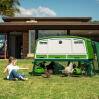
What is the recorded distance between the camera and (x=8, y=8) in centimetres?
2841

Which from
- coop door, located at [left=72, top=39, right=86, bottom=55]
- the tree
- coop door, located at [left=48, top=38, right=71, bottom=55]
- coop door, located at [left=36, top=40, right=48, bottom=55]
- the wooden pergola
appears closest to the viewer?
coop door, located at [left=72, top=39, right=86, bottom=55]

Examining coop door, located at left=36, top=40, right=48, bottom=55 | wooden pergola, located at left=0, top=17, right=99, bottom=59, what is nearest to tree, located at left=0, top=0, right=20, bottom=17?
wooden pergola, located at left=0, top=17, right=99, bottom=59

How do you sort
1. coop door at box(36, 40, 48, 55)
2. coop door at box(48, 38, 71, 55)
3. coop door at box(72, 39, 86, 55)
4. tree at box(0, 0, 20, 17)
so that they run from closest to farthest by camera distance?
coop door at box(72, 39, 86, 55)
coop door at box(48, 38, 71, 55)
coop door at box(36, 40, 48, 55)
tree at box(0, 0, 20, 17)

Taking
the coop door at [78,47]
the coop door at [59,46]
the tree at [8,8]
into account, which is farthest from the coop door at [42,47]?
the tree at [8,8]

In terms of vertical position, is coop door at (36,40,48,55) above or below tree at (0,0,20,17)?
below

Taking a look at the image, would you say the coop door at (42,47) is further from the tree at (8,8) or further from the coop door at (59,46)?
the tree at (8,8)

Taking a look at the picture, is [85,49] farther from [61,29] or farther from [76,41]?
[61,29]

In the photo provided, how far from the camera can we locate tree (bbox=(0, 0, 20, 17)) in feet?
91.0

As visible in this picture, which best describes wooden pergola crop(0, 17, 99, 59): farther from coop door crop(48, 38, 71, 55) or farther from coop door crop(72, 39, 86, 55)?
coop door crop(72, 39, 86, 55)

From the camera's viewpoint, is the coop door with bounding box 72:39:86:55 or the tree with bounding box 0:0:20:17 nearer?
the coop door with bounding box 72:39:86:55

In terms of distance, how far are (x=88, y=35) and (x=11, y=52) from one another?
8.58m

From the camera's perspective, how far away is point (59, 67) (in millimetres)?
10758

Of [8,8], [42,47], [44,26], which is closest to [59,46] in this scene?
[42,47]

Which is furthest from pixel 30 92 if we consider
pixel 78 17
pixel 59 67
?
pixel 78 17
